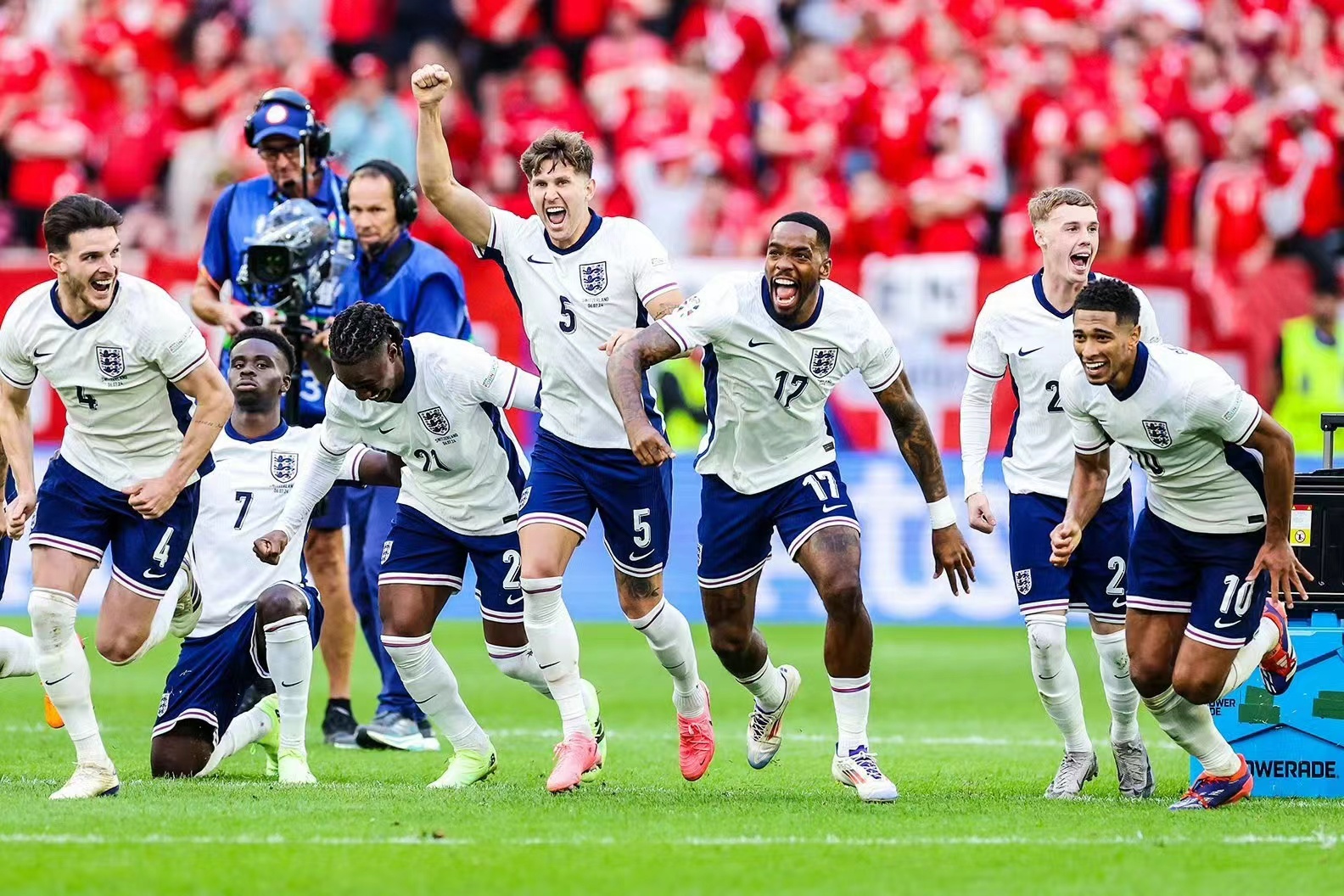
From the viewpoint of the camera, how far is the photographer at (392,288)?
36.1ft

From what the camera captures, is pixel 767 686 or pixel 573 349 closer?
pixel 573 349

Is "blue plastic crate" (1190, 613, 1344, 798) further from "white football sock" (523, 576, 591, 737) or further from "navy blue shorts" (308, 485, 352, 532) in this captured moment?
"navy blue shorts" (308, 485, 352, 532)

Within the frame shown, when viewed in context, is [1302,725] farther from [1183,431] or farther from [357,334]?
[357,334]

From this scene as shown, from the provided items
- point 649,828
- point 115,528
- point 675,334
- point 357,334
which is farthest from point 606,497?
point 115,528

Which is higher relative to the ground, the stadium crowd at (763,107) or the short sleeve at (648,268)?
the stadium crowd at (763,107)

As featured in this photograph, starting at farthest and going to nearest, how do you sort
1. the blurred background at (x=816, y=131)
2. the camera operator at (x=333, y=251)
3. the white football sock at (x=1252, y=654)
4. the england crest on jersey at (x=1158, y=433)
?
the blurred background at (x=816, y=131) → the camera operator at (x=333, y=251) → the white football sock at (x=1252, y=654) → the england crest on jersey at (x=1158, y=433)

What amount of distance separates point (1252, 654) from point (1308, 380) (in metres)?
9.74

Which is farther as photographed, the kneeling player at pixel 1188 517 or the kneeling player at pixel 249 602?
the kneeling player at pixel 249 602

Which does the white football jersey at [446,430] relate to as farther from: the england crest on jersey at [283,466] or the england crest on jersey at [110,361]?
the england crest on jersey at [283,466]

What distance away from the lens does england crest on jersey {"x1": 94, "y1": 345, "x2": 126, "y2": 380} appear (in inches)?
348

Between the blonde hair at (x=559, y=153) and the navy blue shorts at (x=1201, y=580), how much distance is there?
3.00 metres

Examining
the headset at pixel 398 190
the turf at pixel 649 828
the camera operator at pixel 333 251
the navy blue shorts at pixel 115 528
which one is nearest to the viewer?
the turf at pixel 649 828

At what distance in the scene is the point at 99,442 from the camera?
9094 mm

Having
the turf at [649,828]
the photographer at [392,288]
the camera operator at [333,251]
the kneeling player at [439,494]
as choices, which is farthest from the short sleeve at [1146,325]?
the camera operator at [333,251]
